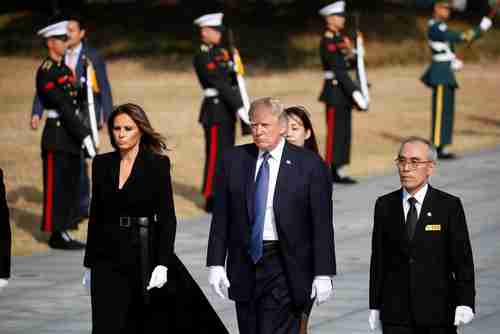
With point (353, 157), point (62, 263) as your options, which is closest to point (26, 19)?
point (353, 157)

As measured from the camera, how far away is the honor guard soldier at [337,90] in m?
16.0

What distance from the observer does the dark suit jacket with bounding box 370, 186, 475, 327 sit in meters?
6.71

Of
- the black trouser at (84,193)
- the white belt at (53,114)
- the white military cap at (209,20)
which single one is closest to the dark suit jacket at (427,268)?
the white belt at (53,114)

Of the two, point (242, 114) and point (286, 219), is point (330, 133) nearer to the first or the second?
point (242, 114)

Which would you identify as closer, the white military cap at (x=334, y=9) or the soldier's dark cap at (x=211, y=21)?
the soldier's dark cap at (x=211, y=21)

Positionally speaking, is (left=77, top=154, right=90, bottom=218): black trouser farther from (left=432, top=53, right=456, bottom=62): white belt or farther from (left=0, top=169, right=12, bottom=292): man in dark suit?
(left=0, top=169, right=12, bottom=292): man in dark suit

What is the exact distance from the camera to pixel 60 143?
12398mm

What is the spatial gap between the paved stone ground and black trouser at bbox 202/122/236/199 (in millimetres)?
431

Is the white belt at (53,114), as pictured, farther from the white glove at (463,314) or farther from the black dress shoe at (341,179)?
the white glove at (463,314)

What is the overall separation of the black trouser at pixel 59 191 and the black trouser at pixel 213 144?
82.4 inches

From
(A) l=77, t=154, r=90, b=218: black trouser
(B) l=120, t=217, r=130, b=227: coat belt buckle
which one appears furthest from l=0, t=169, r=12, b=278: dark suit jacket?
(A) l=77, t=154, r=90, b=218: black trouser

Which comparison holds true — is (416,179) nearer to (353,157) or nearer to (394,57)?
(353,157)

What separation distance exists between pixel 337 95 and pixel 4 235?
379 inches

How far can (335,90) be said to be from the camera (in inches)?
635
